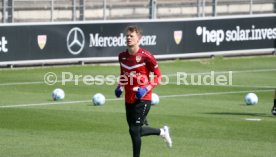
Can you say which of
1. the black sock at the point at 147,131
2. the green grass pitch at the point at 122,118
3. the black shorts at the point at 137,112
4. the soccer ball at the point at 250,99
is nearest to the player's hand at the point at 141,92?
the black shorts at the point at 137,112

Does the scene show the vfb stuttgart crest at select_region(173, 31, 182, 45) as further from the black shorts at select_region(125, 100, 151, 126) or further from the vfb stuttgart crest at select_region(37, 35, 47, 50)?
the black shorts at select_region(125, 100, 151, 126)

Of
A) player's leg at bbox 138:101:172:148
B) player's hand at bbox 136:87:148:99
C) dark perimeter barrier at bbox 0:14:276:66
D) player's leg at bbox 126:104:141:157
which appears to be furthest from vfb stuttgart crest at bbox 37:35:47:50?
player's hand at bbox 136:87:148:99

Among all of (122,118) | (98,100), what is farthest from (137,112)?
(98,100)

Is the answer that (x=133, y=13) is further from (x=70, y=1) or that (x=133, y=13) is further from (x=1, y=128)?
(x=1, y=128)

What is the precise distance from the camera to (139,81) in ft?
49.3

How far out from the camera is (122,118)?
2072 centimetres

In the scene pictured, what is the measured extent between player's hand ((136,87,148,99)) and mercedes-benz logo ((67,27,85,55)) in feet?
58.6

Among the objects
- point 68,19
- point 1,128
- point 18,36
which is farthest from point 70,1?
point 1,128

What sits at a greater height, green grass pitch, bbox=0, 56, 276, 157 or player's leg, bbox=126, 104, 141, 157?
player's leg, bbox=126, 104, 141, 157

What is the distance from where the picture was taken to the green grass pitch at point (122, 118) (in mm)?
16406

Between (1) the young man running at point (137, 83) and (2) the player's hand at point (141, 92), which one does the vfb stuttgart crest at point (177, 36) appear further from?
(2) the player's hand at point (141, 92)

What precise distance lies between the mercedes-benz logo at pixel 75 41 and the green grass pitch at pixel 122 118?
0.77 m

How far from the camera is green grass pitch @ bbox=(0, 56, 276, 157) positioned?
16.4 metres

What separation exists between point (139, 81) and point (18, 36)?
662 inches
